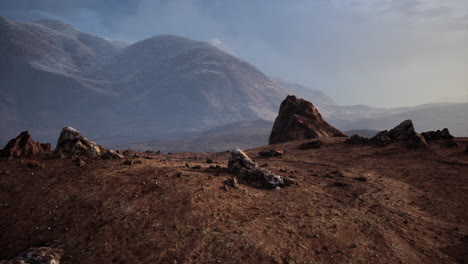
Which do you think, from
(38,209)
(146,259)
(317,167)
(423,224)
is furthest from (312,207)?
(38,209)

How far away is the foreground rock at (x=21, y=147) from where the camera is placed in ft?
54.0

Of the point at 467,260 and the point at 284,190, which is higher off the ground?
the point at 284,190

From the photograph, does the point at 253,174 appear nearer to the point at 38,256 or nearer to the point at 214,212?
the point at 214,212

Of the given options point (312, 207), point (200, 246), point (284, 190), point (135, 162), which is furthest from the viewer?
point (135, 162)

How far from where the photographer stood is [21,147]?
55.8ft

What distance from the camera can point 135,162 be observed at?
1738 cm

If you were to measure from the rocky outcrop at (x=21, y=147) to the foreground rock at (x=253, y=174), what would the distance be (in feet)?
42.4

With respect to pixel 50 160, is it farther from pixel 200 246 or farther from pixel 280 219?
pixel 280 219

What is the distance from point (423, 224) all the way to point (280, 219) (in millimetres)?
6690

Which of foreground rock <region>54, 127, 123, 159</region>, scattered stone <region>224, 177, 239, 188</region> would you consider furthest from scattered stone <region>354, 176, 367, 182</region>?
foreground rock <region>54, 127, 123, 159</region>

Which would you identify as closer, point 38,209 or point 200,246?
point 200,246

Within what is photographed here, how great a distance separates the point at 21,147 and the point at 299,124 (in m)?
37.8

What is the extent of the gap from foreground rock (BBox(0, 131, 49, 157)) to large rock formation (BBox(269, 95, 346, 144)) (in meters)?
34.6

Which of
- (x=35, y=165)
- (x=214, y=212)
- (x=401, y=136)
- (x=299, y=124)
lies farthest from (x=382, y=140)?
(x=35, y=165)
